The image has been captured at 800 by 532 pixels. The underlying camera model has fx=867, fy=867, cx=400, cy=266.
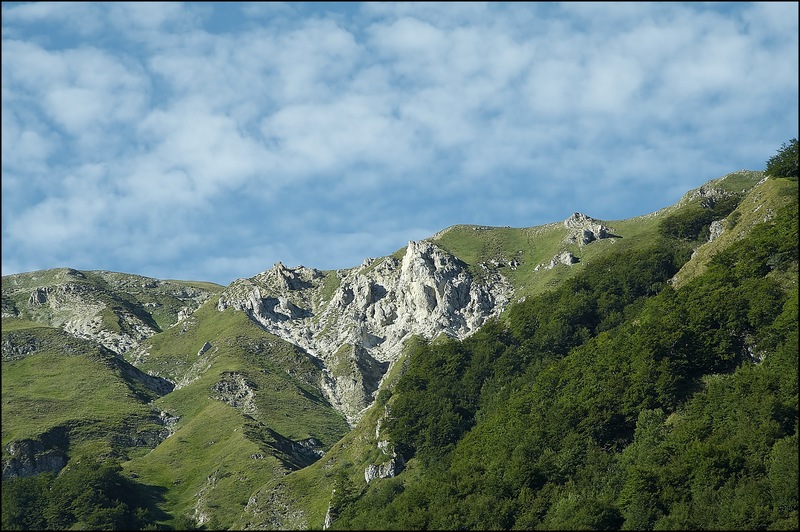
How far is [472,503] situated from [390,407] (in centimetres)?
6787

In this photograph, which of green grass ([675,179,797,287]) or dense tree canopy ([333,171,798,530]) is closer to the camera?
dense tree canopy ([333,171,798,530])

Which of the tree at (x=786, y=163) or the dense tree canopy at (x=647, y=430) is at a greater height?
the tree at (x=786, y=163)

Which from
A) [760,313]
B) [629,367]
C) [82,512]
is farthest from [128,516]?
[760,313]

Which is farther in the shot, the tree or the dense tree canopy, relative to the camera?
the tree

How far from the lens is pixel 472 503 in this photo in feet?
428

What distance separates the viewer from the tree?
175m

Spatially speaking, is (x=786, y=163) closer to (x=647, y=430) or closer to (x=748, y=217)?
(x=748, y=217)

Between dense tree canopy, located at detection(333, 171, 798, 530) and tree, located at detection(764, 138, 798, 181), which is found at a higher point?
tree, located at detection(764, 138, 798, 181)

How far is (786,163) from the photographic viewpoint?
578ft

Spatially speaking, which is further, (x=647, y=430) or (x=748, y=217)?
(x=748, y=217)

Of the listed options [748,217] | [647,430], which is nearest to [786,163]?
[748,217]

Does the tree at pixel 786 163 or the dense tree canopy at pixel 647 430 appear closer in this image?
the dense tree canopy at pixel 647 430

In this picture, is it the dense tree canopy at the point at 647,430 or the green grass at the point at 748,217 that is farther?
the green grass at the point at 748,217

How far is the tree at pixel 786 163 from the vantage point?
Answer: 17452 centimetres
